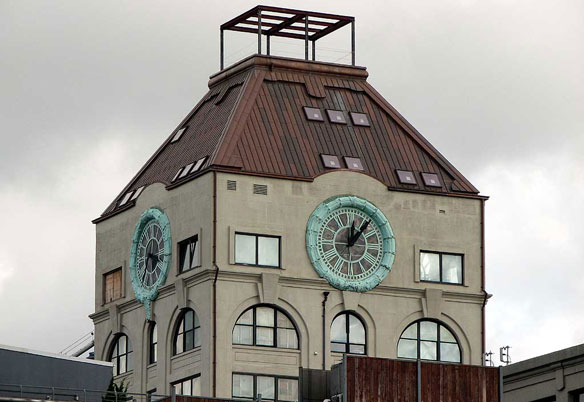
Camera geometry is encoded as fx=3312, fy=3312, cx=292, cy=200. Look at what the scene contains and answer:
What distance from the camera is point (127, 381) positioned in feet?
548

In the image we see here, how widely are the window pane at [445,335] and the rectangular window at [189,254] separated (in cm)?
1352

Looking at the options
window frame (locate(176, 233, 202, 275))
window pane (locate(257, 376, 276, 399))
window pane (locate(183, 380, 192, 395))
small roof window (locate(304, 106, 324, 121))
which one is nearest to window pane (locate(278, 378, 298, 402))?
window pane (locate(257, 376, 276, 399))

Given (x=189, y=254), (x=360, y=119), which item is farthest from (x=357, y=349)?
(x=360, y=119)

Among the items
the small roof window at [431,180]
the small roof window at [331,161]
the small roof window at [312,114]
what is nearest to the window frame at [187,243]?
the small roof window at [331,161]

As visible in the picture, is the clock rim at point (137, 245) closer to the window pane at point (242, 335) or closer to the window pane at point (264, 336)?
the window pane at point (242, 335)

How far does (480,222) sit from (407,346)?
25.9 feet

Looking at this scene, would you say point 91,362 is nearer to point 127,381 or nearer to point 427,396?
point 427,396

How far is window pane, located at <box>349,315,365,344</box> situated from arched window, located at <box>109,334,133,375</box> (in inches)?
460

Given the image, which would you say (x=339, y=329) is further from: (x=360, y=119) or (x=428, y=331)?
(x=360, y=119)

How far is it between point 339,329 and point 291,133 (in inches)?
403

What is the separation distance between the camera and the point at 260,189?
163250 millimetres

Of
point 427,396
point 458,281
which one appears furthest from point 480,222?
point 427,396

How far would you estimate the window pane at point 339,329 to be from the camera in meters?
164

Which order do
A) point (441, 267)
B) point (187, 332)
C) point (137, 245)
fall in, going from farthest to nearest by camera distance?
1. point (441, 267)
2. point (137, 245)
3. point (187, 332)
